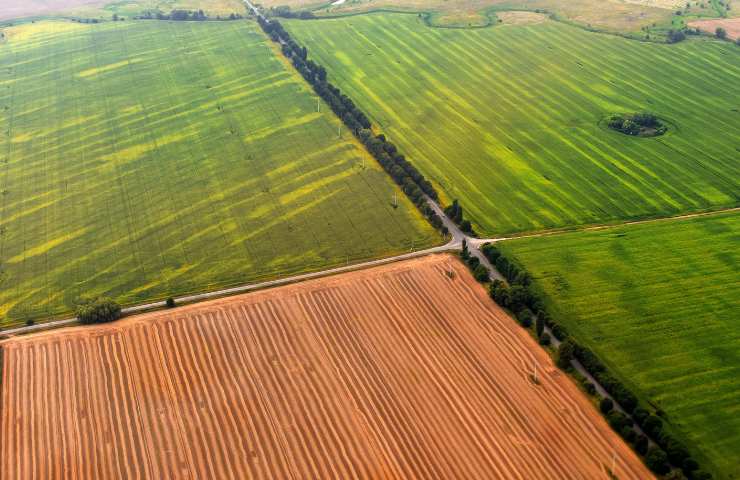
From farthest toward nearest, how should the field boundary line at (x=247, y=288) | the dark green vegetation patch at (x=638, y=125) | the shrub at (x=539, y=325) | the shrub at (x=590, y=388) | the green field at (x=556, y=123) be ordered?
the dark green vegetation patch at (x=638, y=125) → the green field at (x=556, y=123) → the field boundary line at (x=247, y=288) → the shrub at (x=539, y=325) → the shrub at (x=590, y=388)

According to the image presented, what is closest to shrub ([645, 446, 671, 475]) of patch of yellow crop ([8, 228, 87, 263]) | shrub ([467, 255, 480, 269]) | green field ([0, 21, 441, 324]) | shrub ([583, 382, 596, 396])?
shrub ([583, 382, 596, 396])

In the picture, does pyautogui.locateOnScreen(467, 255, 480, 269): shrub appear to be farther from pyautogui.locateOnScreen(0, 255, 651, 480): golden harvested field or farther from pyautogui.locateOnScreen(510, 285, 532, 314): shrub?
pyautogui.locateOnScreen(510, 285, 532, 314): shrub

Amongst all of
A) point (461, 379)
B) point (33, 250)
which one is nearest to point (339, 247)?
point (461, 379)

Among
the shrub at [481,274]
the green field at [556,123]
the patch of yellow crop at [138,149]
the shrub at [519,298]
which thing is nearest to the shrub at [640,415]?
the shrub at [519,298]

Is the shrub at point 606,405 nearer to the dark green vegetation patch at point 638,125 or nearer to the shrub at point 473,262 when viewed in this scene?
the shrub at point 473,262

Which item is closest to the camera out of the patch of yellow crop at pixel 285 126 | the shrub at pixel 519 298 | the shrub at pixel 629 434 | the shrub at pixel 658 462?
the shrub at pixel 658 462

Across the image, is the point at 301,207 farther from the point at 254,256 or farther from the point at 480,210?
the point at 480,210

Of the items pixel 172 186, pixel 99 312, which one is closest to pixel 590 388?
pixel 99 312
